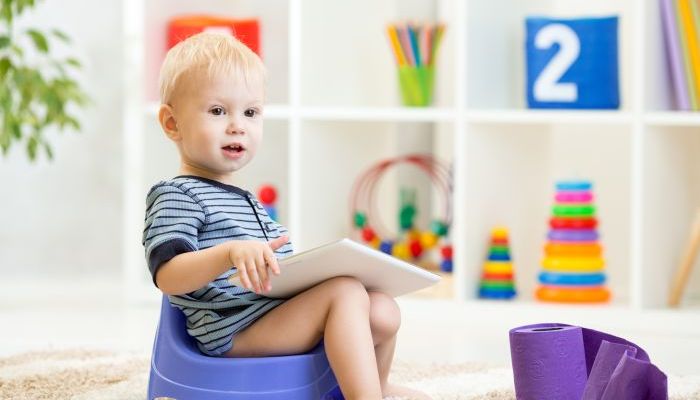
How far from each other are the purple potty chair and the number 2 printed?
1.11 metres

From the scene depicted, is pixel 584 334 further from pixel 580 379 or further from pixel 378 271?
pixel 378 271

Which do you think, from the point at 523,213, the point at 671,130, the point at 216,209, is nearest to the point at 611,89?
the point at 671,130

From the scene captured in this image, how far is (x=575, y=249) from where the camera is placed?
2312mm

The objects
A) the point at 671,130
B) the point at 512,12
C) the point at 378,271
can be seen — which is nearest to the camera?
the point at 378,271

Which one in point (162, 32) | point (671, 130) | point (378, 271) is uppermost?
point (162, 32)

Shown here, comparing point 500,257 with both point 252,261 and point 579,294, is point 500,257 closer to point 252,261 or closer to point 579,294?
point 579,294

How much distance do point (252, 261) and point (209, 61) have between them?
0.30 metres

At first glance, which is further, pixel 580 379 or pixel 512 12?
pixel 512 12

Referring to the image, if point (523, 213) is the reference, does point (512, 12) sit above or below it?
above

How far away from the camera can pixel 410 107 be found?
96.2 inches

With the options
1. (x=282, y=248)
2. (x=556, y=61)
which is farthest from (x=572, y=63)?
(x=282, y=248)

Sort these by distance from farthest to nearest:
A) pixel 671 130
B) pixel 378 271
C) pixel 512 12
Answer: pixel 512 12, pixel 671 130, pixel 378 271

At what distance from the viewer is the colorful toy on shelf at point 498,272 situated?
2.33 metres

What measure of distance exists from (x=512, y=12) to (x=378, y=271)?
1235 millimetres
